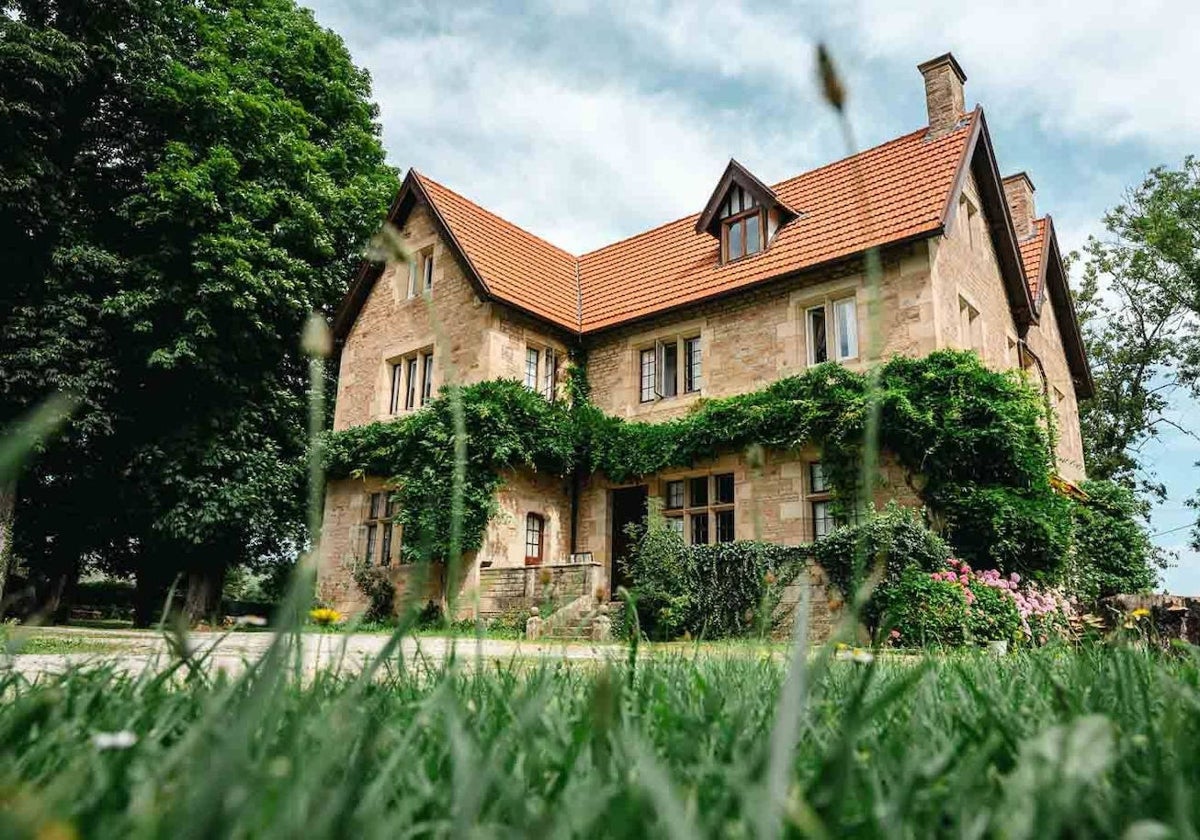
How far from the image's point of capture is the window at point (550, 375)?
17.3 m

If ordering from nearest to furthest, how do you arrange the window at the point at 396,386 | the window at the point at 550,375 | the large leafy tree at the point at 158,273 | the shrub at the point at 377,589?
1. the large leafy tree at the point at 158,273
2. the shrub at the point at 377,589
3. the window at the point at 550,375
4. the window at the point at 396,386

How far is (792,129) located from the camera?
146 cm

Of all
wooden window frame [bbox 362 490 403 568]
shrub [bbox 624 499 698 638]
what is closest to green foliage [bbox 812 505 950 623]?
shrub [bbox 624 499 698 638]

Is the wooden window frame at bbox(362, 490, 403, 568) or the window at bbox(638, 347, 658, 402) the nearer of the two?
the window at bbox(638, 347, 658, 402)

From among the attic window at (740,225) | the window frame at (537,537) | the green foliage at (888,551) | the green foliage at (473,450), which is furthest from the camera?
the attic window at (740,225)

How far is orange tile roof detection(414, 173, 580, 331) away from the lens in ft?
56.3

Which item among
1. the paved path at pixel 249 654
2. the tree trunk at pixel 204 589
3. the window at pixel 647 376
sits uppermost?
the window at pixel 647 376

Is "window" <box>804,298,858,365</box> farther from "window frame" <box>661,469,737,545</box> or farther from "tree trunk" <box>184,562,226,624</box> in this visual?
"tree trunk" <box>184,562,226,624</box>

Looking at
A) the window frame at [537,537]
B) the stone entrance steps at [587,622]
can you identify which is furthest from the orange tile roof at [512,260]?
the stone entrance steps at [587,622]

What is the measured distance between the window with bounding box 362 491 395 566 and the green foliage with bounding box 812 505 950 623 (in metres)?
9.23

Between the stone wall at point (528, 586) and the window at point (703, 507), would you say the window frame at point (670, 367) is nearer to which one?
the window at point (703, 507)

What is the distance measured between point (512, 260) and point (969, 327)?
9.55m

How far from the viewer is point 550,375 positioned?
17453 millimetres

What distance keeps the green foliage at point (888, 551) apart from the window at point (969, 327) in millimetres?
4430
